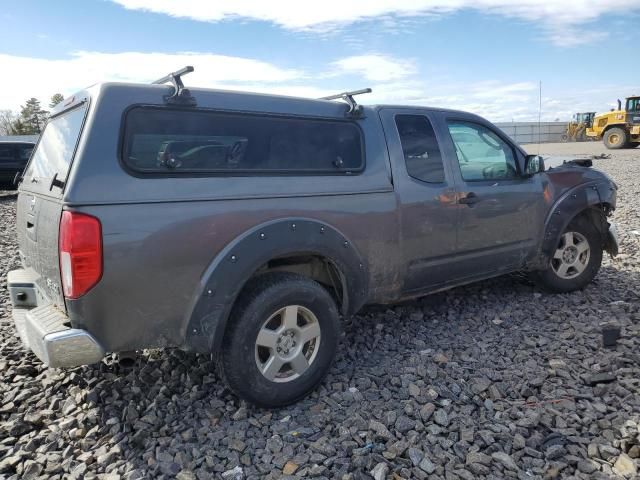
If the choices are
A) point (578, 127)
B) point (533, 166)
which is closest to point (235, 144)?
point (533, 166)

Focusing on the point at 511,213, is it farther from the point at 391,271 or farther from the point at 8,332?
the point at 8,332

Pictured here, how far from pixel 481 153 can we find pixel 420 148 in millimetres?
806

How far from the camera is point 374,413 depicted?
119 inches

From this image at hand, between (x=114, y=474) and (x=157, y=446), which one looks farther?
(x=157, y=446)

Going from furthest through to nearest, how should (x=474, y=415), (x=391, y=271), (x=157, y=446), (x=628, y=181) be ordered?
1. (x=628, y=181)
2. (x=391, y=271)
3. (x=474, y=415)
4. (x=157, y=446)

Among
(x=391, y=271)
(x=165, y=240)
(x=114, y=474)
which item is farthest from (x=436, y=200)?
(x=114, y=474)

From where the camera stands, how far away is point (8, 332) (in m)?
4.24

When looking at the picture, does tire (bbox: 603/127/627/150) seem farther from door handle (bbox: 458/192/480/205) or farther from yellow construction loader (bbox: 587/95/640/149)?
door handle (bbox: 458/192/480/205)

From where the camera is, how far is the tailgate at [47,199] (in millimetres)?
2635

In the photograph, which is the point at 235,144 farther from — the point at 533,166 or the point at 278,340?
the point at 533,166

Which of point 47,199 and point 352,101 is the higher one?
point 352,101

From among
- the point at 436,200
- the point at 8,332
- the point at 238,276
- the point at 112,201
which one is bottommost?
the point at 8,332

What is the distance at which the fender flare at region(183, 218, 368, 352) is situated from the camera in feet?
9.07

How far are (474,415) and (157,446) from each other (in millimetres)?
1847
